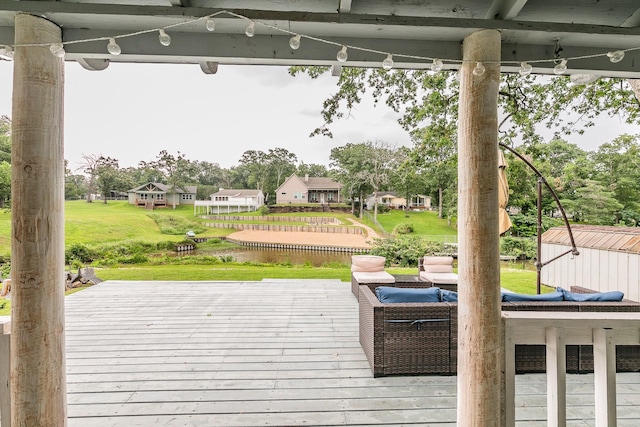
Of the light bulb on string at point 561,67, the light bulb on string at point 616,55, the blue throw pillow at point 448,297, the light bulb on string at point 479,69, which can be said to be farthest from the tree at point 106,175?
the light bulb on string at point 616,55

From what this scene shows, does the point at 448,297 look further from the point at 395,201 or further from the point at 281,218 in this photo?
the point at 395,201

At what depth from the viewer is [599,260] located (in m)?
5.82

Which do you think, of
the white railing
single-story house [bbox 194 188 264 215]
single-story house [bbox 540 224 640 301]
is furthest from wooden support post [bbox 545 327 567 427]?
single-story house [bbox 194 188 264 215]

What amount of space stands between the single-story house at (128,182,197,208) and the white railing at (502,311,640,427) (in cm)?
2841

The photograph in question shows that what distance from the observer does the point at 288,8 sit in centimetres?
151

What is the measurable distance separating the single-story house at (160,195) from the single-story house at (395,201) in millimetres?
15313

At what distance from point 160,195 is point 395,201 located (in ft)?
65.9

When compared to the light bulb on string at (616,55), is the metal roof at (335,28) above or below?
above

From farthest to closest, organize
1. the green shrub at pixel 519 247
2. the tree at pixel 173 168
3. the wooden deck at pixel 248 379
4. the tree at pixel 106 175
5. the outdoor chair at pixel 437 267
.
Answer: the tree at pixel 173 168, the tree at pixel 106 175, the green shrub at pixel 519 247, the outdoor chair at pixel 437 267, the wooden deck at pixel 248 379

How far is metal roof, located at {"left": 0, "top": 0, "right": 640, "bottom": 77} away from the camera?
142cm

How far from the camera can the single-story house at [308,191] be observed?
2898 centimetres

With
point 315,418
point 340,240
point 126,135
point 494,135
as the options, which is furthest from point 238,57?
point 126,135

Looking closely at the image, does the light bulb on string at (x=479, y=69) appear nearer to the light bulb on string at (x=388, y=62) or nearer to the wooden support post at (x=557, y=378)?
the light bulb on string at (x=388, y=62)

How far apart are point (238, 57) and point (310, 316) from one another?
11.5 ft
